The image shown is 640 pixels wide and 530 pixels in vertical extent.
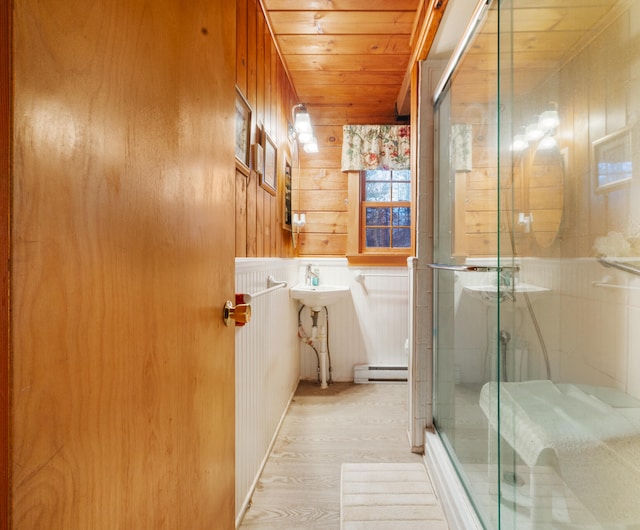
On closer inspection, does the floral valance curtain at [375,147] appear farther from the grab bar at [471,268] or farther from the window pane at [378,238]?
the grab bar at [471,268]

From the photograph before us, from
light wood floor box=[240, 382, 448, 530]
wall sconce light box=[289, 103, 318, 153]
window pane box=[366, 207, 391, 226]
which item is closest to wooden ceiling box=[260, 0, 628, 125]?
wall sconce light box=[289, 103, 318, 153]

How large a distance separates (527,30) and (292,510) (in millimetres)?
2128

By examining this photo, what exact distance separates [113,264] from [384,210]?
110 inches

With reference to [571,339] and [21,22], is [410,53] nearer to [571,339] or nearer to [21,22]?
[571,339]

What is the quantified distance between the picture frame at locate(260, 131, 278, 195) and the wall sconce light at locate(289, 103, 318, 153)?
1.57ft

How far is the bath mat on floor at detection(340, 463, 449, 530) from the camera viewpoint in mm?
1424

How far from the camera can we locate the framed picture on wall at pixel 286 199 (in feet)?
8.22

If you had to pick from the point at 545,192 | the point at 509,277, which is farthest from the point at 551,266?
the point at 545,192

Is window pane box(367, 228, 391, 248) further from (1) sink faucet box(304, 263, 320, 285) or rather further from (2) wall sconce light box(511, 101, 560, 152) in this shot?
(2) wall sconce light box(511, 101, 560, 152)

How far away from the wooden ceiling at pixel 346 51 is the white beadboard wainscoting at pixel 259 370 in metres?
1.43

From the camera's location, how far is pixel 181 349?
691mm

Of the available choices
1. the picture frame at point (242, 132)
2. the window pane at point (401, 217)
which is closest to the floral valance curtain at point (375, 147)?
the window pane at point (401, 217)

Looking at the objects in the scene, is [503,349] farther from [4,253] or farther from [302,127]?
[302,127]

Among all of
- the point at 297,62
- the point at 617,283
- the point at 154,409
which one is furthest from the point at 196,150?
the point at 297,62
